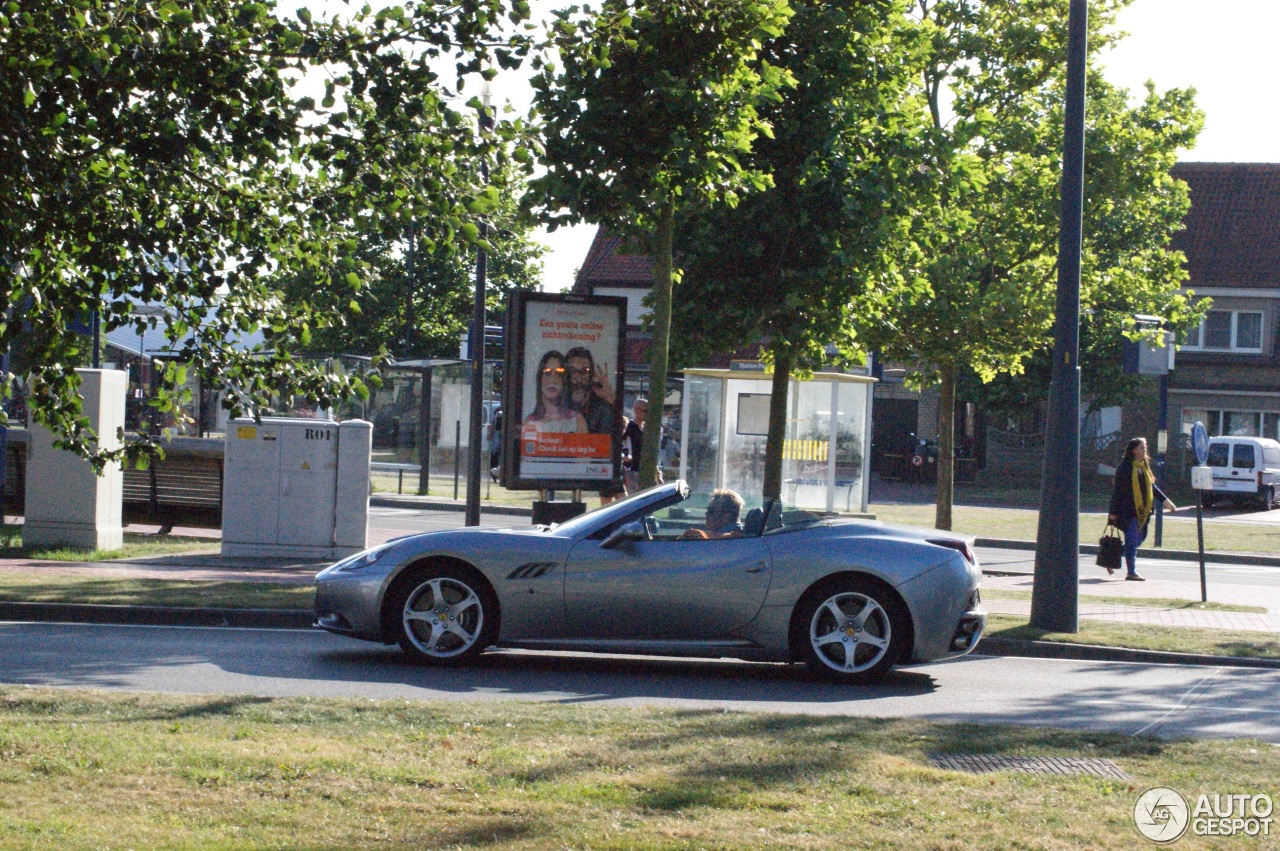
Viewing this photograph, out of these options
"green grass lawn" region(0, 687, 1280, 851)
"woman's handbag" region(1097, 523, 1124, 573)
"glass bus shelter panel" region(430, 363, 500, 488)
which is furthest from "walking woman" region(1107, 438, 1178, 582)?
"glass bus shelter panel" region(430, 363, 500, 488)

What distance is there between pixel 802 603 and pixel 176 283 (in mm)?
4373

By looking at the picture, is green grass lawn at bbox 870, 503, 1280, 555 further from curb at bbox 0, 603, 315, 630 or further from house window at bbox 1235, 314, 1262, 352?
house window at bbox 1235, 314, 1262, 352

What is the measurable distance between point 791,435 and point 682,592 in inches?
696

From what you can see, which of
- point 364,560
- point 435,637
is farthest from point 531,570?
point 364,560

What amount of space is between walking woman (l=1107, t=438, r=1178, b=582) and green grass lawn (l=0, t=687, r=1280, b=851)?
39.6 feet

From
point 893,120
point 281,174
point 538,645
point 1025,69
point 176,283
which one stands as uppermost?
point 1025,69

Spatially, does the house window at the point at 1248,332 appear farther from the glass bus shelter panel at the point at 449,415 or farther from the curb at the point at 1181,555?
the glass bus shelter panel at the point at 449,415

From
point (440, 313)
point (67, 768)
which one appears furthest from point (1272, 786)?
point (440, 313)

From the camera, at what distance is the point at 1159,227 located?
34250 mm

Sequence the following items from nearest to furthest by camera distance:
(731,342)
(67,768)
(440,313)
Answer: (67,768)
(731,342)
(440,313)

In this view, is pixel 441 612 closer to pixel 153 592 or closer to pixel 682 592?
pixel 682 592

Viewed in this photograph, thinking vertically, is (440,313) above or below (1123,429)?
above

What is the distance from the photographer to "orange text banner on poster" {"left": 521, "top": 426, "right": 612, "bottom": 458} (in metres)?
16.1

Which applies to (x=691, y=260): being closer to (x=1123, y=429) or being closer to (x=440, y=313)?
(x=1123, y=429)
